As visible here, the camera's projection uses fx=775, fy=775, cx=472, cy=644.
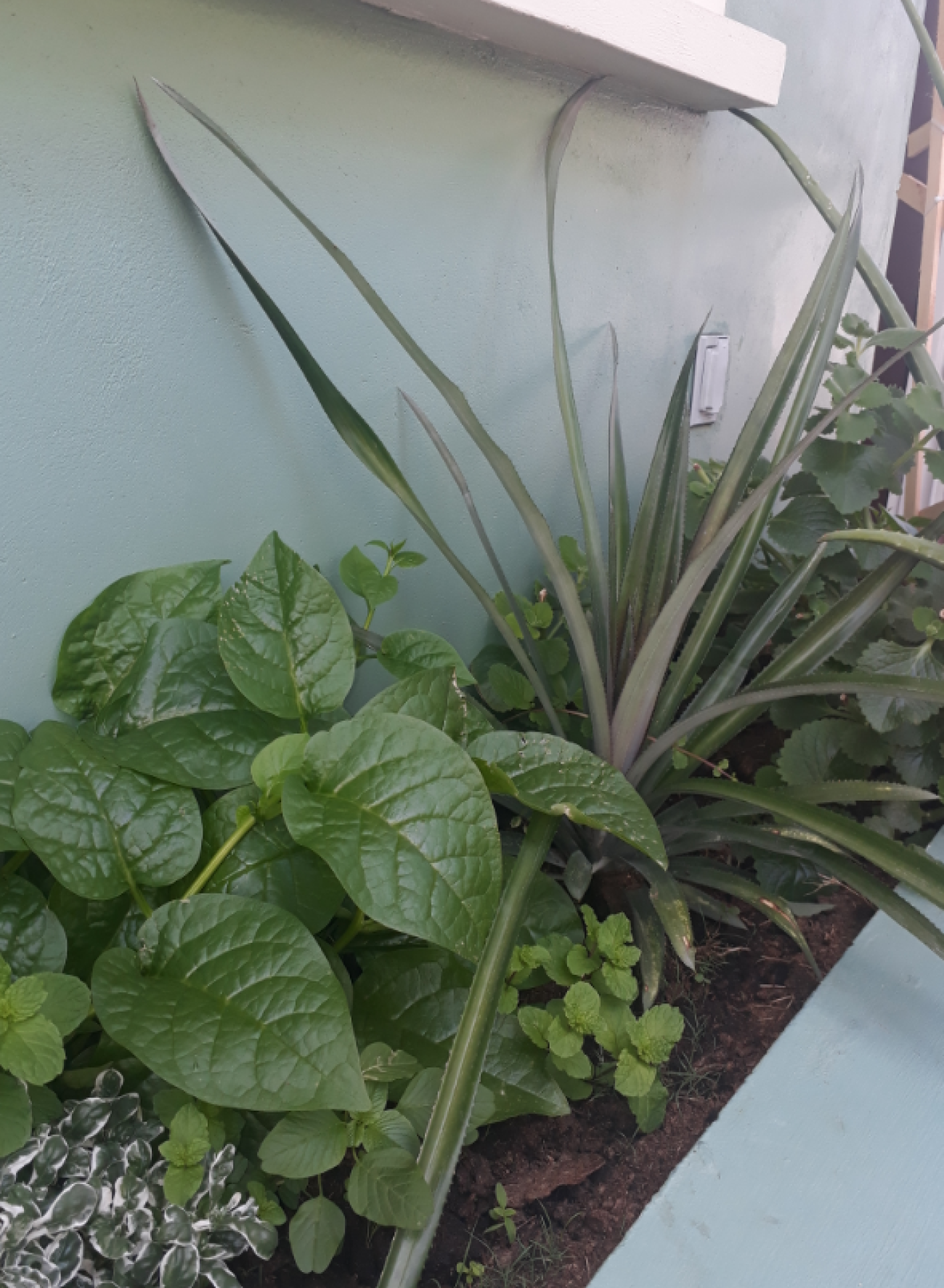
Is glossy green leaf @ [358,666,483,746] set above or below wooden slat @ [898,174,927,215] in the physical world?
below

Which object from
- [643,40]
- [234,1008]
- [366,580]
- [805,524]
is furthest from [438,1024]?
[643,40]

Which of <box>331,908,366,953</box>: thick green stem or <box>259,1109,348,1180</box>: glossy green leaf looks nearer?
<box>259,1109,348,1180</box>: glossy green leaf

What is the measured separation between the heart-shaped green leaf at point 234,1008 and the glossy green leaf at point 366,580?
0.38 m

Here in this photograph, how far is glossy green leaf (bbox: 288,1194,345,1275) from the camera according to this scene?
54 centimetres

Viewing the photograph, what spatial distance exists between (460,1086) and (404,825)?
0.58 feet

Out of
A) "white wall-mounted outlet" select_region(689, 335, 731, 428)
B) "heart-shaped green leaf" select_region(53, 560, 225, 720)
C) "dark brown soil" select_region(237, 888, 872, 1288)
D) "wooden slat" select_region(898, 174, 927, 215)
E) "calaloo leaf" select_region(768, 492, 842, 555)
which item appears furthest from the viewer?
"wooden slat" select_region(898, 174, 927, 215)

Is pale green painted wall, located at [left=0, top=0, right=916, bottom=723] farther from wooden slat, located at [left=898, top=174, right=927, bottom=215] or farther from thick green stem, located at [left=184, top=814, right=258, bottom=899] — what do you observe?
wooden slat, located at [left=898, top=174, right=927, bottom=215]

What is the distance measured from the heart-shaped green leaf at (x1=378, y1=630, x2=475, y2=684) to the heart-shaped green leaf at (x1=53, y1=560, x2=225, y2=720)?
0.18 meters

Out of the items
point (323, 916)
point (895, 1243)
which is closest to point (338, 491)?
point (323, 916)

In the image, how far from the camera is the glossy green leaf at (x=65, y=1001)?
0.51 m

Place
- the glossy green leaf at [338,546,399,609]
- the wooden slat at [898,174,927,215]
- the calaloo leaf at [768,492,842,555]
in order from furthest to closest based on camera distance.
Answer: the wooden slat at [898,174,927,215], the calaloo leaf at [768,492,842,555], the glossy green leaf at [338,546,399,609]

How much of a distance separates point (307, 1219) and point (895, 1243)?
0.44 m

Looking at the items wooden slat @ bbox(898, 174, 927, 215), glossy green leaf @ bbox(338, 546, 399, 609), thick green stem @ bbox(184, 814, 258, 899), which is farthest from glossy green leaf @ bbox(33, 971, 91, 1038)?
wooden slat @ bbox(898, 174, 927, 215)

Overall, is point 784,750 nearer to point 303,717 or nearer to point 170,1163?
point 303,717
